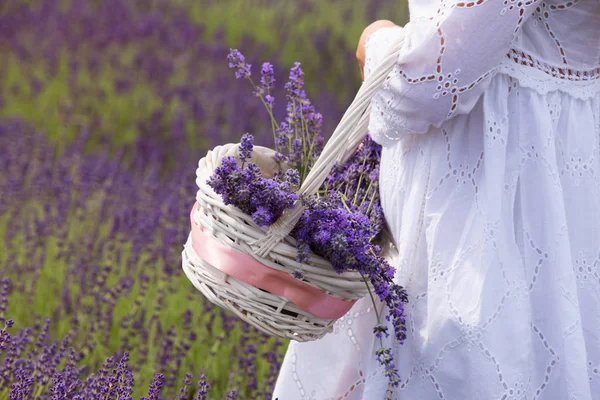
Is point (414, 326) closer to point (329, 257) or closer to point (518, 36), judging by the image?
point (329, 257)

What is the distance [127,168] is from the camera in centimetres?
410

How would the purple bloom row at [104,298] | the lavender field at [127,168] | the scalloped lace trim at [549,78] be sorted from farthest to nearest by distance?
the lavender field at [127,168]
the purple bloom row at [104,298]
the scalloped lace trim at [549,78]

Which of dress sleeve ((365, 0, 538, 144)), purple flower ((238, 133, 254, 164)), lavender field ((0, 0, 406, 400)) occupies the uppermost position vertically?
dress sleeve ((365, 0, 538, 144))

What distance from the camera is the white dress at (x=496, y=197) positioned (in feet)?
5.36

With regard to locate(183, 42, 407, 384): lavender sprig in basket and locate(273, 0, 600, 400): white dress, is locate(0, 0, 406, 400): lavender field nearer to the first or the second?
locate(183, 42, 407, 384): lavender sprig in basket

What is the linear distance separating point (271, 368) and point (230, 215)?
984mm

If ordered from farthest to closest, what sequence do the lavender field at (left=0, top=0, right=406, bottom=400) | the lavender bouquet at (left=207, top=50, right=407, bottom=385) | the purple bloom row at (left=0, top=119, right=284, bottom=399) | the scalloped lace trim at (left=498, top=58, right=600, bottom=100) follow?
the lavender field at (left=0, top=0, right=406, bottom=400)
the purple bloom row at (left=0, top=119, right=284, bottom=399)
the scalloped lace trim at (left=498, top=58, right=600, bottom=100)
the lavender bouquet at (left=207, top=50, right=407, bottom=385)

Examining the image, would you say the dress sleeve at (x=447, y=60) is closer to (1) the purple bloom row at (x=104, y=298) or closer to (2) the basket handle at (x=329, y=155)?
(2) the basket handle at (x=329, y=155)

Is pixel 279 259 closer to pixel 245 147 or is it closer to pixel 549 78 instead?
pixel 245 147

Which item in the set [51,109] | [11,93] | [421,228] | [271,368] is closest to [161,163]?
[51,109]

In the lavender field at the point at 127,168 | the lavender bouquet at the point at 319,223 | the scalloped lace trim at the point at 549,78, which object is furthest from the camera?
the lavender field at the point at 127,168

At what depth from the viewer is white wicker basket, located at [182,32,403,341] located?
161 centimetres

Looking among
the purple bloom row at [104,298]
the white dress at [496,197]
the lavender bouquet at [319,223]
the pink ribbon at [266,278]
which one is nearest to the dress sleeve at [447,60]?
the white dress at [496,197]

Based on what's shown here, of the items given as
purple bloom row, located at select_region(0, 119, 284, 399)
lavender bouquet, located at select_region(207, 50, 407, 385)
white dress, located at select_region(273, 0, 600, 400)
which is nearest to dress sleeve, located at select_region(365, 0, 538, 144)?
white dress, located at select_region(273, 0, 600, 400)
